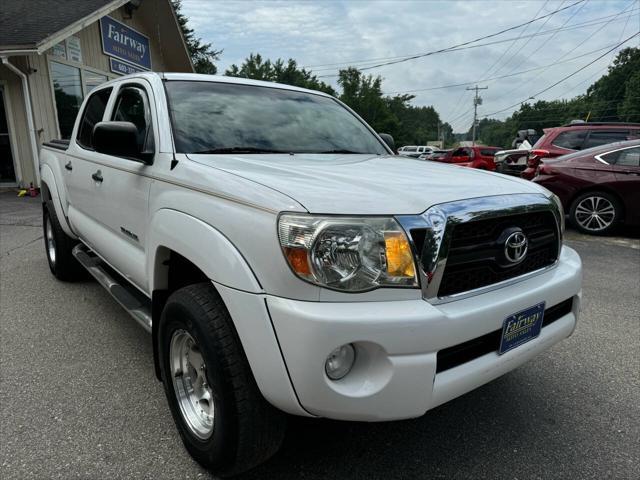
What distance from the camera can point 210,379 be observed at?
1854mm

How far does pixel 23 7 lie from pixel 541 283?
569 inches

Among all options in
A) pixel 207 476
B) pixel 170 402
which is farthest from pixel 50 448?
pixel 207 476

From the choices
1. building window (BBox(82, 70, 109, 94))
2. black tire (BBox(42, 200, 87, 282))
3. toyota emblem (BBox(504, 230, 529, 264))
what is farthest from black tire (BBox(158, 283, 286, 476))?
building window (BBox(82, 70, 109, 94))

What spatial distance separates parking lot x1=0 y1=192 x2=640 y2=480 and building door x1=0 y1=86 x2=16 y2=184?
32.6ft

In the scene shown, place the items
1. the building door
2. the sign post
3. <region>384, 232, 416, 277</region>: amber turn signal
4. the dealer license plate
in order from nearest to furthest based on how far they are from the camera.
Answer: <region>384, 232, 416, 277</region>: amber turn signal
the dealer license plate
the building door
the sign post

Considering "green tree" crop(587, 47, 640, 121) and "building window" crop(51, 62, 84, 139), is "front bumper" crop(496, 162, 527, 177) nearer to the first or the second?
"building window" crop(51, 62, 84, 139)

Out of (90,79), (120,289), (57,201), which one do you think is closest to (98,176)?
(120,289)

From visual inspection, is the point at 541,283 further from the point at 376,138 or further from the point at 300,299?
the point at 376,138

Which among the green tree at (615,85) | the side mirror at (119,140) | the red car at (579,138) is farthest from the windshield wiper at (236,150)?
the green tree at (615,85)

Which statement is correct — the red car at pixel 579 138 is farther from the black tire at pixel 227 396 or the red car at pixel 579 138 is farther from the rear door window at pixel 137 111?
the black tire at pixel 227 396

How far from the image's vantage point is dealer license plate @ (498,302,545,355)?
6.44 ft

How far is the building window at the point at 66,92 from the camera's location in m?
11.6

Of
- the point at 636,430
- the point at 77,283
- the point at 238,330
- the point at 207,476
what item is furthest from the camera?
the point at 77,283

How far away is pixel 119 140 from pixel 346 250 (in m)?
1.49
